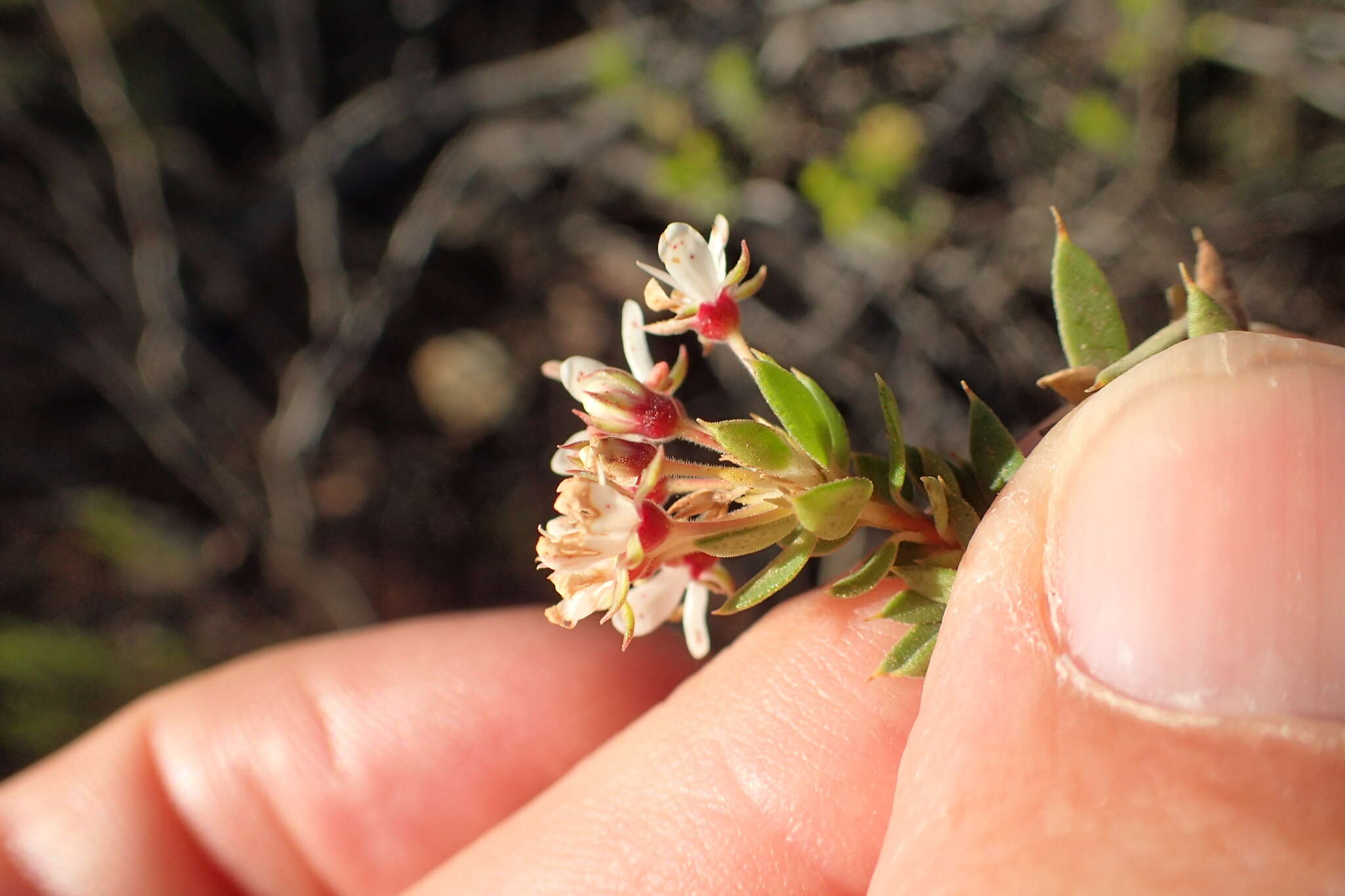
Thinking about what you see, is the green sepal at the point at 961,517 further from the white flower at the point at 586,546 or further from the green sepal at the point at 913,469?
the white flower at the point at 586,546

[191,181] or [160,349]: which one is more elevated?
[191,181]

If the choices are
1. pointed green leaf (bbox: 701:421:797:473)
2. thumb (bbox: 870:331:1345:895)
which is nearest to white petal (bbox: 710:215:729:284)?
pointed green leaf (bbox: 701:421:797:473)

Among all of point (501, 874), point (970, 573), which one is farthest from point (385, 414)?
point (970, 573)

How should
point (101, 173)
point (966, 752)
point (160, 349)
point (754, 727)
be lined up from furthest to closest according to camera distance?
1. point (101, 173)
2. point (160, 349)
3. point (754, 727)
4. point (966, 752)

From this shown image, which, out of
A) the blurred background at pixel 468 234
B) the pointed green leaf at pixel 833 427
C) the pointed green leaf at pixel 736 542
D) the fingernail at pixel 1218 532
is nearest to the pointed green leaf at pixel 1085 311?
the fingernail at pixel 1218 532

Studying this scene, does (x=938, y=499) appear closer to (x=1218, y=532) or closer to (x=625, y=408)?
(x=1218, y=532)

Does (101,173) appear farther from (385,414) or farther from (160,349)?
(385,414)

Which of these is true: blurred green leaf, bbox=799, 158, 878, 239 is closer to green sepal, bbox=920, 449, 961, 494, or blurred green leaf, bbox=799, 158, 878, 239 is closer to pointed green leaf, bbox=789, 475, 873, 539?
green sepal, bbox=920, 449, 961, 494
